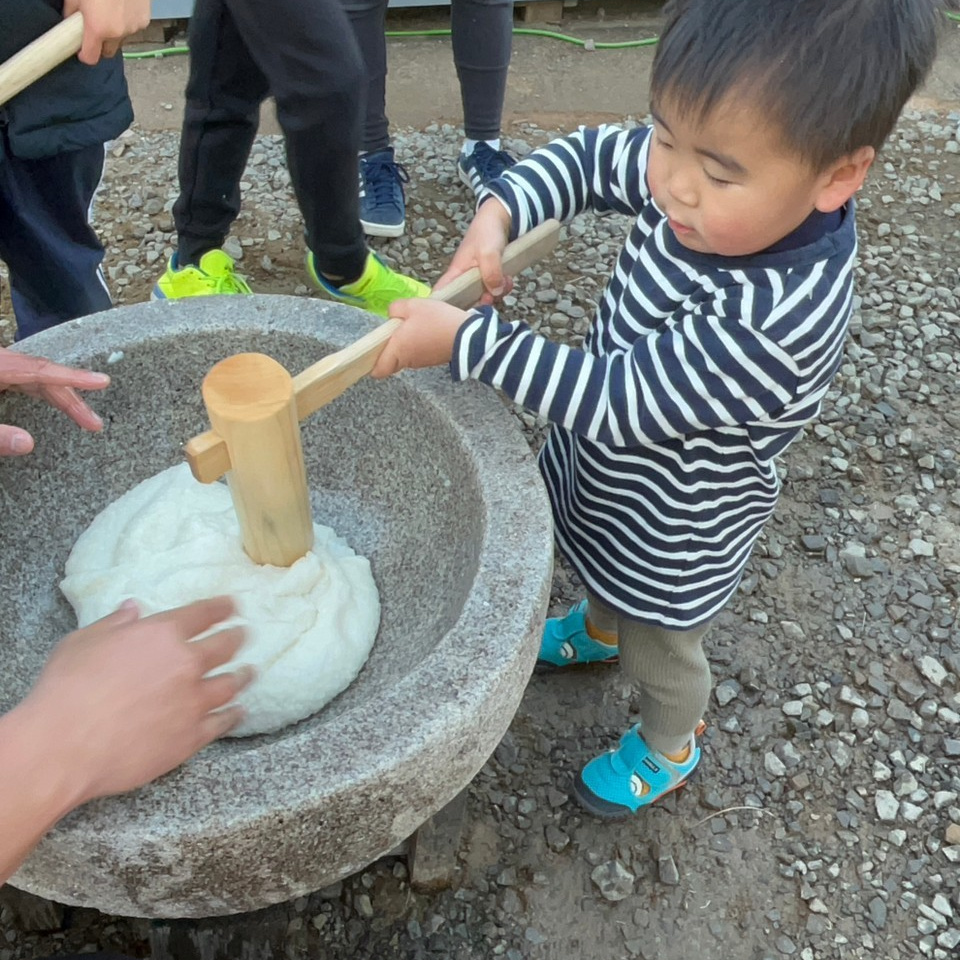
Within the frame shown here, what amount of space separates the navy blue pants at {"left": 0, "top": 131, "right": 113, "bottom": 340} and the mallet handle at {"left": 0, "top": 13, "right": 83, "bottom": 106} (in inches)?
14.7

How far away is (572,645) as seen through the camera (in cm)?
203

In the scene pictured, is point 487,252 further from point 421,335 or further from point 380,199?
point 380,199

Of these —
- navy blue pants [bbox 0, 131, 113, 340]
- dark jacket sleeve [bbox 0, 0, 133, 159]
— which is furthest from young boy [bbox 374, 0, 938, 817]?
navy blue pants [bbox 0, 131, 113, 340]

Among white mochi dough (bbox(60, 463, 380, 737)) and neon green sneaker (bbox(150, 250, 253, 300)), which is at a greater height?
white mochi dough (bbox(60, 463, 380, 737))

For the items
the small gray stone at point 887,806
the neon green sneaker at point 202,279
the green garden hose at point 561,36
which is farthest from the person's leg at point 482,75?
the small gray stone at point 887,806

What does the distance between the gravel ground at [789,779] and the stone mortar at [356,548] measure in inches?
25.7

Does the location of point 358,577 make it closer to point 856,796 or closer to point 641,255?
point 641,255

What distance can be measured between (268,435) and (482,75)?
7.83ft

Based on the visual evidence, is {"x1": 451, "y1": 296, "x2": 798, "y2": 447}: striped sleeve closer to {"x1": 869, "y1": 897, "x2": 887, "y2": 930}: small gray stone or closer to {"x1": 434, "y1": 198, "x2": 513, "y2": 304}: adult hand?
{"x1": 434, "y1": 198, "x2": 513, "y2": 304}: adult hand

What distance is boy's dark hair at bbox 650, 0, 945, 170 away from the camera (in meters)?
0.98

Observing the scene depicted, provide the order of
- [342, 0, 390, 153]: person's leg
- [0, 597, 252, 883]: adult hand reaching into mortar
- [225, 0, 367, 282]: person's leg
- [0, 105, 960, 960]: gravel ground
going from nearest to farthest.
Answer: [0, 597, 252, 883]: adult hand reaching into mortar, [0, 105, 960, 960]: gravel ground, [225, 0, 367, 282]: person's leg, [342, 0, 390, 153]: person's leg

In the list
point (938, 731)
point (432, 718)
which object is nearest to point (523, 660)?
point (432, 718)

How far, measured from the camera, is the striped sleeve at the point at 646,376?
3.83 ft

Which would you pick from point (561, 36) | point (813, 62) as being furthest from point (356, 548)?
point (561, 36)
